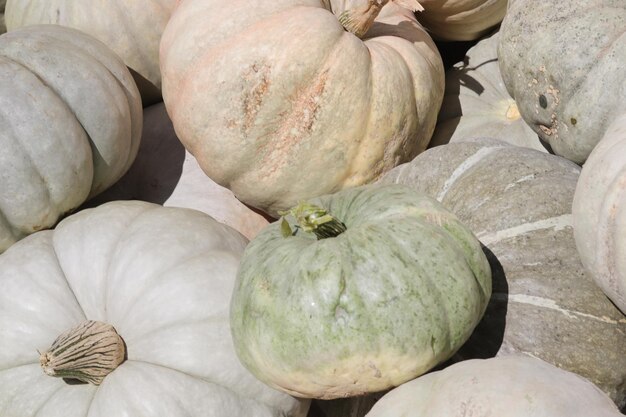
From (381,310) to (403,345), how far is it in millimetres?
101

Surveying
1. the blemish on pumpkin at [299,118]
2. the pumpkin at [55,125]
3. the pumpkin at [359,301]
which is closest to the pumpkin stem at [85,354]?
the pumpkin at [359,301]

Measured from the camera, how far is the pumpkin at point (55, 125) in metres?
2.47

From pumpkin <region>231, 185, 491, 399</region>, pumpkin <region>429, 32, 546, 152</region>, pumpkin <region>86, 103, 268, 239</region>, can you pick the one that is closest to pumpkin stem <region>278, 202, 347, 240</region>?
pumpkin <region>231, 185, 491, 399</region>

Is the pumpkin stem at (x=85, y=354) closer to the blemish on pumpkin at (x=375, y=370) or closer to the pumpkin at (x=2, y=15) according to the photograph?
the blemish on pumpkin at (x=375, y=370)

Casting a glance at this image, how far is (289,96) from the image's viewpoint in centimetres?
249

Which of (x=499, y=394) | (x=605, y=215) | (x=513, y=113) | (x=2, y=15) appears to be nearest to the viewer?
(x=499, y=394)

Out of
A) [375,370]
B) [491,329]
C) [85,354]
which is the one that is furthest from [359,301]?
[85,354]

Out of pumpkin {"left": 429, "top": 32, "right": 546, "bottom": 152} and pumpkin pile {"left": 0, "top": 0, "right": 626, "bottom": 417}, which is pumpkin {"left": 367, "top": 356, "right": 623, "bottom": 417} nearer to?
pumpkin pile {"left": 0, "top": 0, "right": 626, "bottom": 417}

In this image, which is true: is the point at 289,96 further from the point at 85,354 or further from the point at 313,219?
the point at 85,354

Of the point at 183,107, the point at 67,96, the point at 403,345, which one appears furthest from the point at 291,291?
the point at 67,96

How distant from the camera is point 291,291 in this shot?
177cm

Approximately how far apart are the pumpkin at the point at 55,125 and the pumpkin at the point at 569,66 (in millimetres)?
1438

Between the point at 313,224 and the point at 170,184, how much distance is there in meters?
1.43

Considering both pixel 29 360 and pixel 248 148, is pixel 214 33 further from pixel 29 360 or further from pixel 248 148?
pixel 29 360
